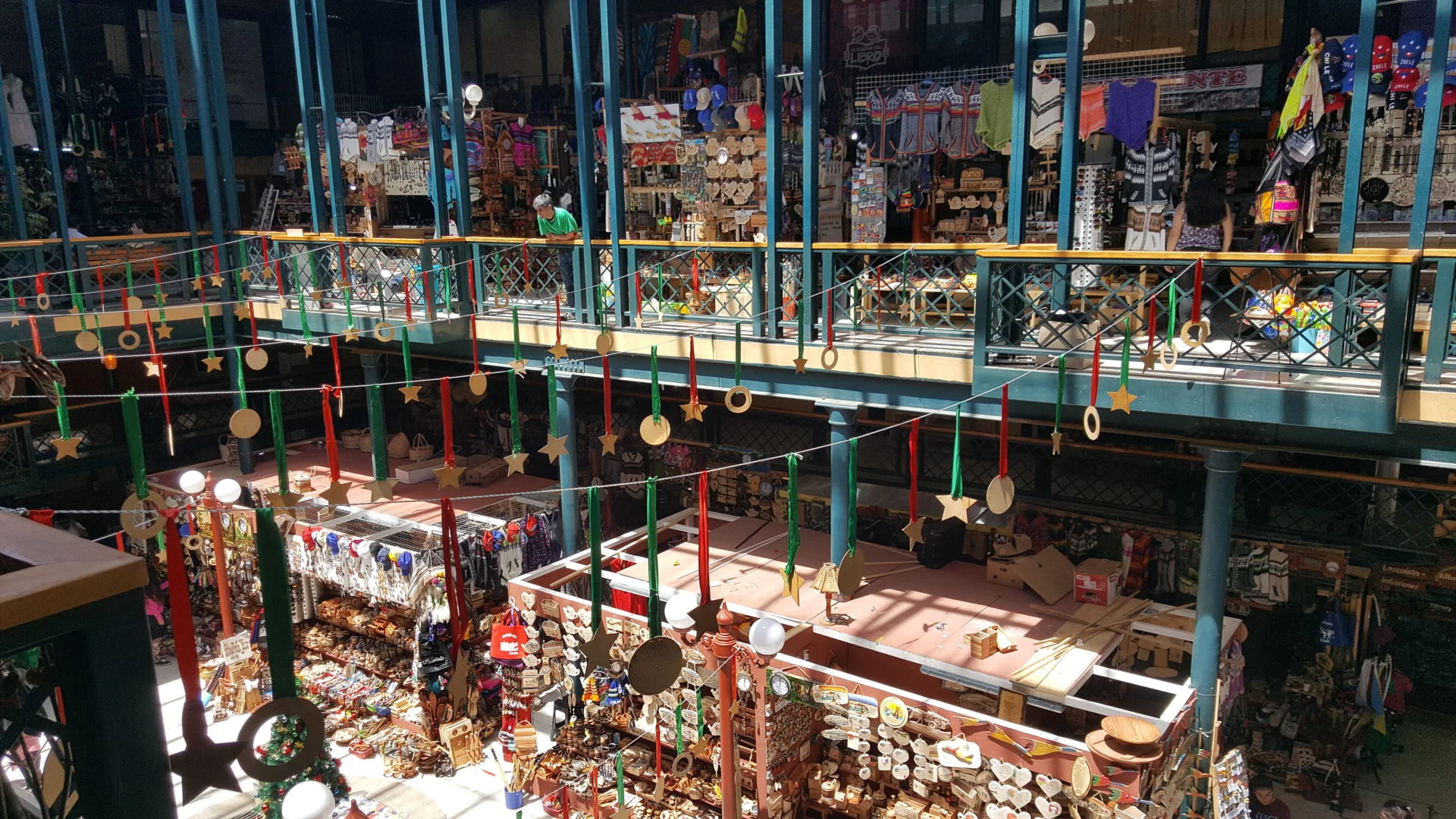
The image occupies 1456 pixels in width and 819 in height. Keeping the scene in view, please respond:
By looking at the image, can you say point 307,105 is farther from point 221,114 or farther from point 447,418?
point 447,418

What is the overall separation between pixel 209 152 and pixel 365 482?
5.31 m

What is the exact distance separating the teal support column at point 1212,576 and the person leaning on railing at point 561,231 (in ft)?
22.9

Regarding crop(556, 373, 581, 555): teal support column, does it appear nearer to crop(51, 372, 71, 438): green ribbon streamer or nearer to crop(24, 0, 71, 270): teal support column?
crop(51, 372, 71, 438): green ribbon streamer

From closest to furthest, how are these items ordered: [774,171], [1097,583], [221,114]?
[774,171]
[1097,583]
[221,114]

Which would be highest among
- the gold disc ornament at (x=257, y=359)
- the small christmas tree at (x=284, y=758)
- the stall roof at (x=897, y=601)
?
the gold disc ornament at (x=257, y=359)

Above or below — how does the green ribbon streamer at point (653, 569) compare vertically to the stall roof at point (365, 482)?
above

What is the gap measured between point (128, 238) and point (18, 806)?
1361 centimetres

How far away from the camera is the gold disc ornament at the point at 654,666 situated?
618 cm

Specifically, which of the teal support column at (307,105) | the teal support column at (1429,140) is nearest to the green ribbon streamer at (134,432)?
the teal support column at (307,105)

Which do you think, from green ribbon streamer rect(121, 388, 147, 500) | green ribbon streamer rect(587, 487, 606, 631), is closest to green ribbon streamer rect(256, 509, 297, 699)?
green ribbon streamer rect(587, 487, 606, 631)

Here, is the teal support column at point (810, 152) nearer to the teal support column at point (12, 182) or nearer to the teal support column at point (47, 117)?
the teal support column at point (47, 117)

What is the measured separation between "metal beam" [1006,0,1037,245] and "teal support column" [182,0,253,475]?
35.5ft

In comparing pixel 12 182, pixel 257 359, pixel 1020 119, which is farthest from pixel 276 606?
pixel 12 182

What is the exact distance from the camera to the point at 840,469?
403 inches
